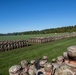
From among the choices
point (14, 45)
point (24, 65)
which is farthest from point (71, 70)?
point (14, 45)

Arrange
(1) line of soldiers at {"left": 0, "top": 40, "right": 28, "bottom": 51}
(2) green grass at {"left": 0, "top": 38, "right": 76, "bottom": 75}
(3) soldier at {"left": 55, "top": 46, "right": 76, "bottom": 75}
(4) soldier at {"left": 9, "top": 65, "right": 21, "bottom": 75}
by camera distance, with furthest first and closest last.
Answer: (1) line of soldiers at {"left": 0, "top": 40, "right": 28, "bottom": 51} → (2) green grass at {"left": 0, "top": 38, "right": 76, "bottom": 75} → (4) soldier at {"left": 9, "top": 65, "right": 21, "bottom": 75} → (3) soldier at {"left": 55, "top": 46, "right": 76, "bottom": 75}

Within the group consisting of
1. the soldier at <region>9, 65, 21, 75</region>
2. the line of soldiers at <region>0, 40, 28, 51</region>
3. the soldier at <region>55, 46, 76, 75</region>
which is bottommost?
the line of soldiers at <region>0, 40, 28, 51</region>

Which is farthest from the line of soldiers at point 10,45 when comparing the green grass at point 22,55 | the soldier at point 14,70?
the soldier at point 14,70

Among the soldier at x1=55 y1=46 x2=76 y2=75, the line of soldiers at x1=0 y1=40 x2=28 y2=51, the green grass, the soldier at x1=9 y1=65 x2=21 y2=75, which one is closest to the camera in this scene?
the soldier at x1=55 y1=46 x2=76 y2=75

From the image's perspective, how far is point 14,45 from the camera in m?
28.5

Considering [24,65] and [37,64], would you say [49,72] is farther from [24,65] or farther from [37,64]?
[37,64]

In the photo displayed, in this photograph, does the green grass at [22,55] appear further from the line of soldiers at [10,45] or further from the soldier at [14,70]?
the soldier at [14,70]

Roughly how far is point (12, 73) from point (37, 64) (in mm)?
3006

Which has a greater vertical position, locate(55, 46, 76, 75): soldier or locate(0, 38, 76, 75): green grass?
locate(55, 46, 76, 75): soldier

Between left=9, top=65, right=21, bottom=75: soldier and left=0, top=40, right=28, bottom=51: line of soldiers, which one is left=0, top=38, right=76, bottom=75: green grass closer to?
left=0, top=40, right=28, bottom=51: line of soldiers

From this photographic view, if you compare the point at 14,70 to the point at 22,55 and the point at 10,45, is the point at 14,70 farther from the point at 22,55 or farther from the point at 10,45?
the point at 10,45

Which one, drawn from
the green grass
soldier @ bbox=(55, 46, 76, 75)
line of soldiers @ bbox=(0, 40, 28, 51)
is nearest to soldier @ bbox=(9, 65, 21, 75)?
soldier @ bbox=(55, 46, 76, 75)

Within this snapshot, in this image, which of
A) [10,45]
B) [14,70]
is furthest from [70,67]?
[10,45]

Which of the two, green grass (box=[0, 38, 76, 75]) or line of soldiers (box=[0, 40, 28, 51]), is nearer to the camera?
green grass (box=[0, 38, 76, 75])
